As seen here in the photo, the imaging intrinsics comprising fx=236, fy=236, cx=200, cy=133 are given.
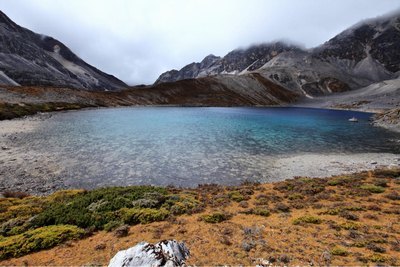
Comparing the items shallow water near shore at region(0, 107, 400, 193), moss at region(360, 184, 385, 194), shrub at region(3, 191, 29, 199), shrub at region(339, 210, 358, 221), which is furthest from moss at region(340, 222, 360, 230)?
shrub at region(3, 191, 29, 199)

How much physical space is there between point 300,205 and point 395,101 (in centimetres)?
16707

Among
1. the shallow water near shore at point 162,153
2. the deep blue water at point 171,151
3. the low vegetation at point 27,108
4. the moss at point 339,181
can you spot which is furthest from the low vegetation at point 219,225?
the low vegetation at point 27,108

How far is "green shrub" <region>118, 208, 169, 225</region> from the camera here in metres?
12.6

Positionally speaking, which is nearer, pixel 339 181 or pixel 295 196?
pixel 295 196

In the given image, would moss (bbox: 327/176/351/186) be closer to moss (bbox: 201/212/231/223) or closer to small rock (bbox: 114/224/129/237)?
moss (bbox: 201/212/231/223)

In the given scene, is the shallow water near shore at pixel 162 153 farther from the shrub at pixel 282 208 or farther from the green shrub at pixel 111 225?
the green shrub at pixel 111 225

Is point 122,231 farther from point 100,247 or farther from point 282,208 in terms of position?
point 282,208

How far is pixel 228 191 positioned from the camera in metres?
18.3

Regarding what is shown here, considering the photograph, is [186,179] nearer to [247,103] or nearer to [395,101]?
[247,103]

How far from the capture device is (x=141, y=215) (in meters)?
12.8

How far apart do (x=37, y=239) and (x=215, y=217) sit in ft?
27.5

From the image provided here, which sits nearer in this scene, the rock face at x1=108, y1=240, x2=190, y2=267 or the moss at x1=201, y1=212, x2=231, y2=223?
the rock face at x1=108, y1=240, x2=190, y2=267

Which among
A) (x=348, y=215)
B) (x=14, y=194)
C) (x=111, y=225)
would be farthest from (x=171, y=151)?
(x=348, y=215)

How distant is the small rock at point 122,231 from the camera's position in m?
11.2
